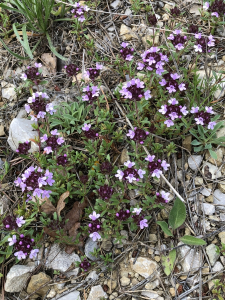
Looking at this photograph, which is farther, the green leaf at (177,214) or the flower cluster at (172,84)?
the flower cluster at (172,84)

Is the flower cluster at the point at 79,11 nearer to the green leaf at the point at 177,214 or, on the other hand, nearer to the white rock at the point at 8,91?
the white rock at the point at 8,91

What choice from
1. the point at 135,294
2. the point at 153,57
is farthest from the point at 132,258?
the point at 153,57

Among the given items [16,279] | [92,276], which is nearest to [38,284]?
[16,279]

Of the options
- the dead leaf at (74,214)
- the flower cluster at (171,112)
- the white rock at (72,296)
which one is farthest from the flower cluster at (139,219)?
the flower cluster at (171,112)

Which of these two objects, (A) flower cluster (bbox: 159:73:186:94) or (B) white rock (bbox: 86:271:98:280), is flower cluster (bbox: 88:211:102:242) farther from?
(A) flower cluster (bbox: 159:73:186:94)

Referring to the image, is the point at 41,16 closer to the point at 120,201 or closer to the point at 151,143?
the point at 151,143

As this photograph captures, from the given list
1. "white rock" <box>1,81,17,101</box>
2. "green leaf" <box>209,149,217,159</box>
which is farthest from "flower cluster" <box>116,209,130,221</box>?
"white rock" <box>1,81,17,101</box>
